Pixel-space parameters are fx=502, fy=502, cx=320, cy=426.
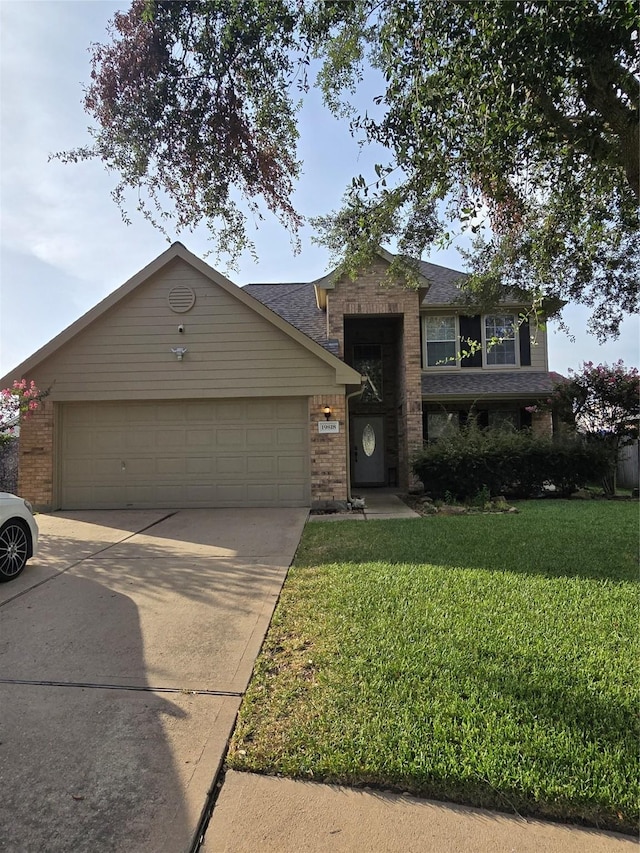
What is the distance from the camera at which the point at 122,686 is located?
3195 mm

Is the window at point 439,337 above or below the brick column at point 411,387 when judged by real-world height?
above

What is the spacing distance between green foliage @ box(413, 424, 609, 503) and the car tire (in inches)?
317

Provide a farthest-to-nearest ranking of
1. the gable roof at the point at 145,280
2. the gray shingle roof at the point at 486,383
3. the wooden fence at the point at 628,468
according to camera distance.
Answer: the wooden fence at the point at 628,468, the gray shingle roof at the point at 486,383, the gable roof at the point at 145,280

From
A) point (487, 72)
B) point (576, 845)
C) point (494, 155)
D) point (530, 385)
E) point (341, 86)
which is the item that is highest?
point (341, 86)

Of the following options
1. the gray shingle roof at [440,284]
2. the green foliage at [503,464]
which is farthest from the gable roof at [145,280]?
the gray shingle roof at [440,284]

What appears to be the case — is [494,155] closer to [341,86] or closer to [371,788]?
[341,86]

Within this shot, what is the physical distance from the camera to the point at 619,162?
414 centimetres

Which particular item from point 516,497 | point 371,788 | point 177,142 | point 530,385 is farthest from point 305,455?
point 371,788

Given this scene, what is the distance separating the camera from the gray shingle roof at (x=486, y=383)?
14086 mm

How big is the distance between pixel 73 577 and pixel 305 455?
223 inches

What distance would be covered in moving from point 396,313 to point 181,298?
18.7ft

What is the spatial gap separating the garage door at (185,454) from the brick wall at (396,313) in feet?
12.2

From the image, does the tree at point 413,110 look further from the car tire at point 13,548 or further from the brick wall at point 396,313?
the brick wall at point 396,313

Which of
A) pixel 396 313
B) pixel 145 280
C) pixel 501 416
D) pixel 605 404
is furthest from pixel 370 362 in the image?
pixel 145 280
